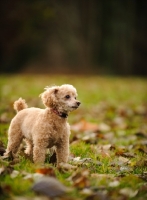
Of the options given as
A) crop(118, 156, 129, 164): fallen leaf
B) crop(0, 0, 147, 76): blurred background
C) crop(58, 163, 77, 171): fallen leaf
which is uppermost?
crop(0, 0, 147, 76): blurred background

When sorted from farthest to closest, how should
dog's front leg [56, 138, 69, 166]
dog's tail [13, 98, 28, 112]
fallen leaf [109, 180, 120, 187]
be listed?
dog's tail [13, 98, 28, 112]
dog's front leg [56, 138, 69, 166]
fallen leaf [109, 180, 120, 187]

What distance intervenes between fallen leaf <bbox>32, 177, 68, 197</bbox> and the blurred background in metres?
19.4

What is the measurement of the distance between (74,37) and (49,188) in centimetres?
2332

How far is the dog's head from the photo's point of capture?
181 inches

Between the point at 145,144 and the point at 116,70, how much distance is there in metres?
22.3

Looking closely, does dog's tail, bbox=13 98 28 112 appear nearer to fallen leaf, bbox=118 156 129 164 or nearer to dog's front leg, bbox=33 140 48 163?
dog's front leg, bbox=33 140 48 163

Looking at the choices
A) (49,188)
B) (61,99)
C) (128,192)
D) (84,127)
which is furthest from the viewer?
(84,127)

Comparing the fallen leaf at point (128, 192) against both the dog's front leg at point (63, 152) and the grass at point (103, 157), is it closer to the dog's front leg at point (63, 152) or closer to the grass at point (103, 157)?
the grass at point (103, 157)

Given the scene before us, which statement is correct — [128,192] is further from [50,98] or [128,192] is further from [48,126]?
[50,98]

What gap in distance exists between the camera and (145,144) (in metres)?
6.37

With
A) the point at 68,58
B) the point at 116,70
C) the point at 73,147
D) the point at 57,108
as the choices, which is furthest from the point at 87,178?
the point at 116,70

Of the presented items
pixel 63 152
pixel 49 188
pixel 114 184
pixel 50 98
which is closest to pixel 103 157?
pixel 63 152

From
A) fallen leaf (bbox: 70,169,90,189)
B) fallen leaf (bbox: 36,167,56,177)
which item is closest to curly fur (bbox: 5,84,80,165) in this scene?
fallen leaf (bbox: 36,167,56,177)

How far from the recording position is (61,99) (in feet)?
15.3
